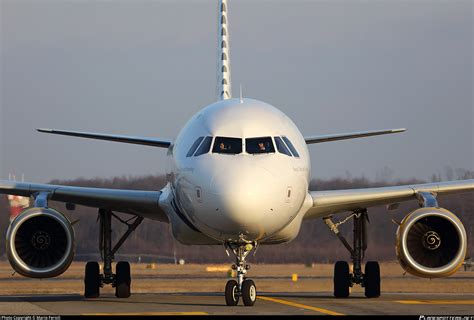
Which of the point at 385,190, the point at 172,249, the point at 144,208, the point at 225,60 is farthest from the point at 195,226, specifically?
the point at 172,249

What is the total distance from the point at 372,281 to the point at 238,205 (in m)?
8.02

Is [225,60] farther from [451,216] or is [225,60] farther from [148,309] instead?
[148,309]

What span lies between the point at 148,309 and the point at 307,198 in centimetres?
460

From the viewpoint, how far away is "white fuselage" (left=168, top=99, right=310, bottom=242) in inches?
691

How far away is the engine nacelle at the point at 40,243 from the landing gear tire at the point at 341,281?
6804mm

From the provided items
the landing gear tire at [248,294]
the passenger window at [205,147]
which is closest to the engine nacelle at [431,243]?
the landing gear tire at [248,294]

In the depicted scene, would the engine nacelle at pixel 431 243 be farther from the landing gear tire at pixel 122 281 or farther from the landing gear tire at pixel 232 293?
the landing gear tire at pixel 122 281

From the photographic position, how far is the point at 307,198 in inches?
861

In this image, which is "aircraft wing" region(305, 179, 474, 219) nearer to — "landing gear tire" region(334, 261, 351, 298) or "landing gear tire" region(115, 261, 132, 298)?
"landing gear tire" region(334, 261, 351, 298)

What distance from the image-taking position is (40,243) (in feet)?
70.9

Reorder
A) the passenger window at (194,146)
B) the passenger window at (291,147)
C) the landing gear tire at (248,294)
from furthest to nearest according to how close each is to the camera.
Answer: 1. the passenger window at (291,147)
2. the passenger window at (194,146)
3. the landing gear tire at (248,294)

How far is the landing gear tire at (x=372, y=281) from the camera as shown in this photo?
79.9 ft

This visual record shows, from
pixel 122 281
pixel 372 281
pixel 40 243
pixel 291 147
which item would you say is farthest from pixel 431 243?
pixel 40 243

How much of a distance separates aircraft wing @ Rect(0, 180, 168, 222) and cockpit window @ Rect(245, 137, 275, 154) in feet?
15.3
